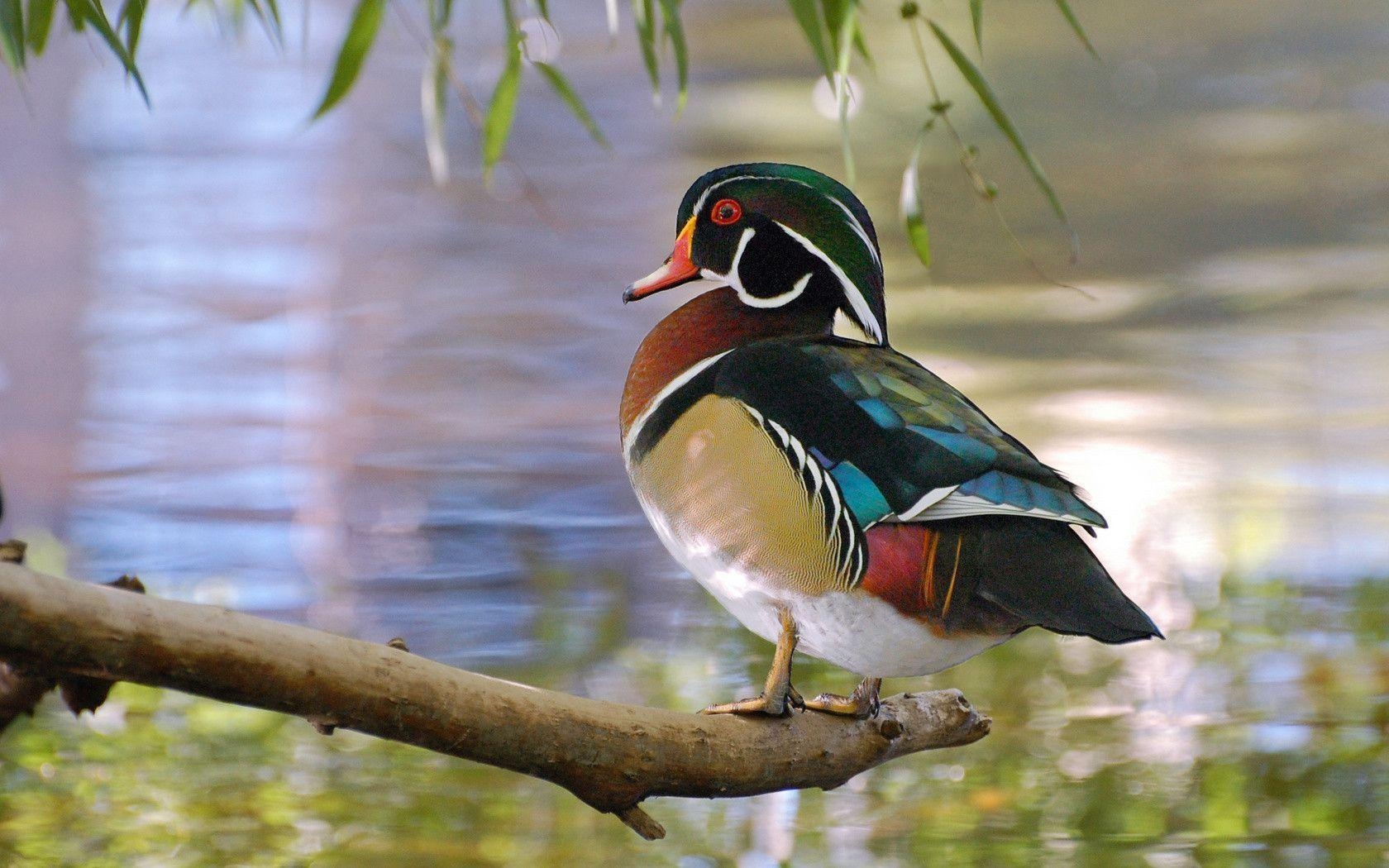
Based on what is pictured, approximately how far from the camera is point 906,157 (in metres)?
2.59

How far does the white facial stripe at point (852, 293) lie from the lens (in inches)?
28.4

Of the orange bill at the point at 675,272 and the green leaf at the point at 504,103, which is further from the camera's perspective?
the green leaf at the point at 504,103

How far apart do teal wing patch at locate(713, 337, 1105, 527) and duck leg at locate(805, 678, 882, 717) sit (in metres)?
0.18

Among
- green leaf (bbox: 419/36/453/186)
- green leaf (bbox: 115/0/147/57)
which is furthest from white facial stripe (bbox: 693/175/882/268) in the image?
green leaf (bbox: 115/0/147/57)

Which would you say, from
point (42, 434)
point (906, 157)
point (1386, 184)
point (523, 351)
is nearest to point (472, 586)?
point (523, 351)

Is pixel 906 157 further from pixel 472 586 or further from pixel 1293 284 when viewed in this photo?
pixel 472 586

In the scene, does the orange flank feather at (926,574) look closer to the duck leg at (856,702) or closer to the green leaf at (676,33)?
the duck leg at (856,702)

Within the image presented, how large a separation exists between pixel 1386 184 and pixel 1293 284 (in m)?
0.30

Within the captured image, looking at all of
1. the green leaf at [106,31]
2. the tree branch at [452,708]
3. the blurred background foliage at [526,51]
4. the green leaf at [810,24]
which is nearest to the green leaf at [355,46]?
the blurred background foliage at [526,51]

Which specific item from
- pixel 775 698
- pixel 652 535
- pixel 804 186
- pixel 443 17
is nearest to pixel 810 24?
pixel 804 186

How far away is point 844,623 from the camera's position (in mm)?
702

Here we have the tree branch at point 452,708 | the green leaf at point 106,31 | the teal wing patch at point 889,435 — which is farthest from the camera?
the green leaf at point 106,31

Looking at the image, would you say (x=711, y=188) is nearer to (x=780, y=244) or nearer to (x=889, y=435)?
(x=780, y=244)

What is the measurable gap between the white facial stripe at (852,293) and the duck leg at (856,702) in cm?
22
